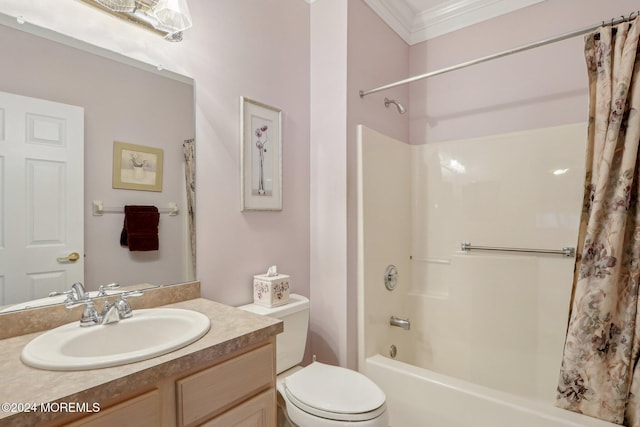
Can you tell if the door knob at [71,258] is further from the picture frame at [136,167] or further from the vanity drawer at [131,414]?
the vanity drawer at [131,414]

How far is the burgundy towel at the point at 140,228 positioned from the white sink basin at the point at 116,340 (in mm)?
260

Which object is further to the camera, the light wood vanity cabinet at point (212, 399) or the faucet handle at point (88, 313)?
the faucet handle at point (88, 313)

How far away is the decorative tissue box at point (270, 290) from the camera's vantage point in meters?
1.60

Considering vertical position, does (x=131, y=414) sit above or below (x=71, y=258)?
below

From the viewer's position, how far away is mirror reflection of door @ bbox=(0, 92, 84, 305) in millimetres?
985

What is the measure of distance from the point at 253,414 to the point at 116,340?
0.49 metres

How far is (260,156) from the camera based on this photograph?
174cm

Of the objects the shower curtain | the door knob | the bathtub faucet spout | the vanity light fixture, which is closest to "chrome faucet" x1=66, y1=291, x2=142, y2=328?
the door knob

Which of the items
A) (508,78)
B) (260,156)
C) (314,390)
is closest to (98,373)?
(314,390)

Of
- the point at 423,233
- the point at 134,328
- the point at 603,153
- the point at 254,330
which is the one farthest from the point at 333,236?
the point at 603,153

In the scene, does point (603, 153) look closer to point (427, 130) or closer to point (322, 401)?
point (427, 130)

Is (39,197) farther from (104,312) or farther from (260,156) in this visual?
(260,156)

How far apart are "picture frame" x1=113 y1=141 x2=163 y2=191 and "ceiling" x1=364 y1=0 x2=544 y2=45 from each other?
63.4 inches

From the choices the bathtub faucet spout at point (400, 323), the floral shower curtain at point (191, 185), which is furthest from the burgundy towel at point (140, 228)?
the bathtub faucet spout at point (400, 323)
